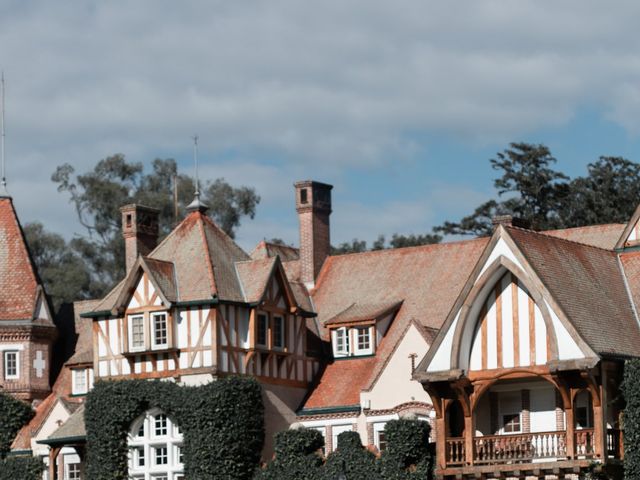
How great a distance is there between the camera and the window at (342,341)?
5247cm

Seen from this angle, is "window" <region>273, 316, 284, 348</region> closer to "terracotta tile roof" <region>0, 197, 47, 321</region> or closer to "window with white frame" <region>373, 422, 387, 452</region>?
"window with white frame" <region>373, 422, 387, 452</region>

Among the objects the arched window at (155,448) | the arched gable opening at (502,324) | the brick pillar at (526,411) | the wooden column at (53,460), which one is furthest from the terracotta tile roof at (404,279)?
the wooden column at (53,460)

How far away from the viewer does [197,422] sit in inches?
1918

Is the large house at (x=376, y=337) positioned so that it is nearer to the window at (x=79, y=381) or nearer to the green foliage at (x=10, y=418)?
the window at (x=79, y=381)

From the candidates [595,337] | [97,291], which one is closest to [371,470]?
[595,337]

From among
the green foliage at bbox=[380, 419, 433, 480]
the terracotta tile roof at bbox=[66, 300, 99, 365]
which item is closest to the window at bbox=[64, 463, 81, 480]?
the terracotta tile roof at bbox=[66, 300, 99, 365]

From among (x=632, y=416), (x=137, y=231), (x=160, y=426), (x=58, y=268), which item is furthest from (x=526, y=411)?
(x=58, y=268)

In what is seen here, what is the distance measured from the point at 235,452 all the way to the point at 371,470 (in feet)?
14.9

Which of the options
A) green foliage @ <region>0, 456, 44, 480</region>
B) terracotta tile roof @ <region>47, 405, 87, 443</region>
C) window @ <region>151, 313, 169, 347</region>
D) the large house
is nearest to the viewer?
the large house

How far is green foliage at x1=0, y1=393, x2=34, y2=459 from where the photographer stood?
55.2m

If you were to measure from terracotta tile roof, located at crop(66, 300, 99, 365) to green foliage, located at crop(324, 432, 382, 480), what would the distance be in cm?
1119

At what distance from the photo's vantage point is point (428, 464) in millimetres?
45656

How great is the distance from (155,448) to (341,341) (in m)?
6.69

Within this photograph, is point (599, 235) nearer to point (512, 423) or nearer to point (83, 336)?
point (512, 423)
